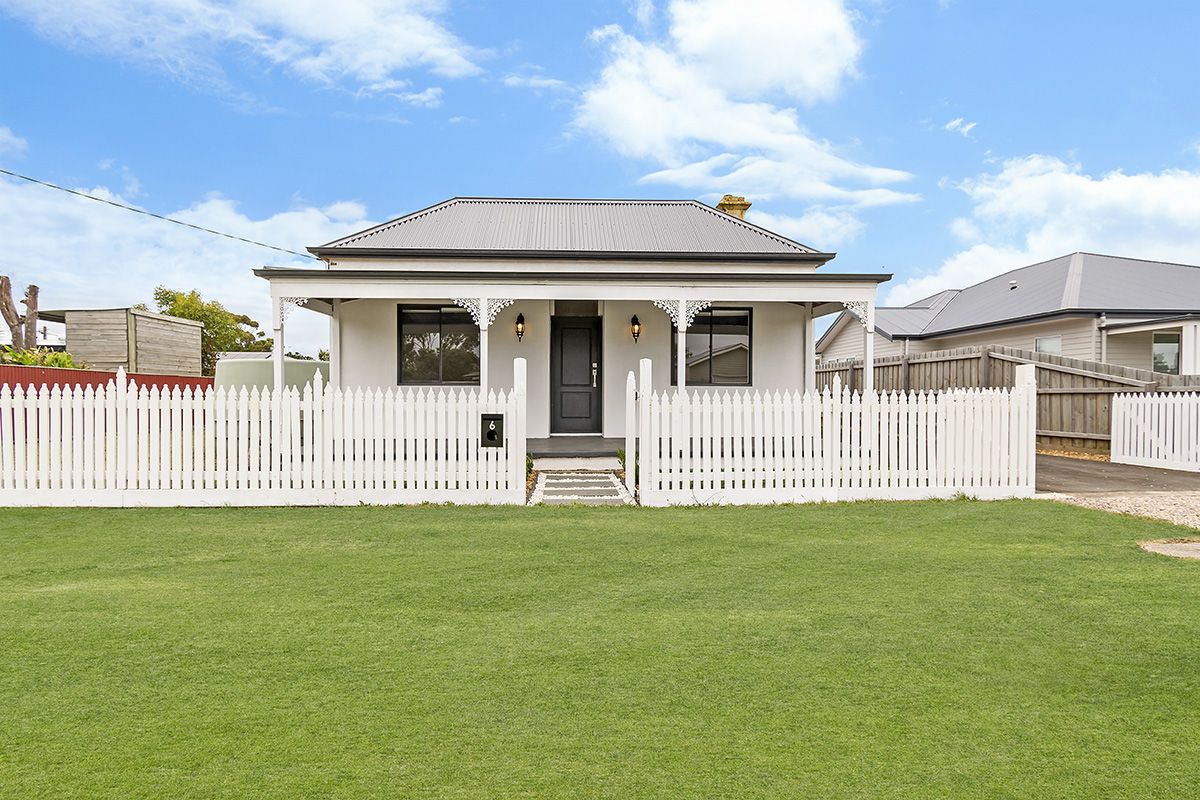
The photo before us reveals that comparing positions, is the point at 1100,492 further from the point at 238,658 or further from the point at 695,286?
the point at 238,658

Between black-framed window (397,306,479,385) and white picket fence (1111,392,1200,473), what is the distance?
1235 cm

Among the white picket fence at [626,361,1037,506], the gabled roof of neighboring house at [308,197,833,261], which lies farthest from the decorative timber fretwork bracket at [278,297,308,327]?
the white picket fence at [626,361,1037,506]

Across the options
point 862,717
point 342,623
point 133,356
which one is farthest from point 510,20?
point 862,717

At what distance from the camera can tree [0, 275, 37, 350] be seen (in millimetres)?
25719

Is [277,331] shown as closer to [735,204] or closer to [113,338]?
[735,204]

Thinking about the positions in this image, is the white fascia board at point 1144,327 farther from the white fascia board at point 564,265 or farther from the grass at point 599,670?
the grass at point 599,670

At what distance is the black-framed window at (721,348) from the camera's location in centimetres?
1445

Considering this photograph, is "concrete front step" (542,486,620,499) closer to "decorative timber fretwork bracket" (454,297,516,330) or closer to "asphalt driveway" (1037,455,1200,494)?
"decorative timber fretwork bracket" (454,297,516,330)

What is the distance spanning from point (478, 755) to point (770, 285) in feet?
36.2

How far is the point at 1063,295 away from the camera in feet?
67.4

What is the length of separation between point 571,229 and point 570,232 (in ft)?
0.92

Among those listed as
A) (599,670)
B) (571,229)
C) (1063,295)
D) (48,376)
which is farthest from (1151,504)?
(48,376)

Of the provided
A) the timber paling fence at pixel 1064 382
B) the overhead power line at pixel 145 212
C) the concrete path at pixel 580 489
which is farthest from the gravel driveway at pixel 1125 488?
the overhead power line at pixel 145 212

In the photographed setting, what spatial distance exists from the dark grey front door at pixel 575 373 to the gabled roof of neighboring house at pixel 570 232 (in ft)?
4.97
